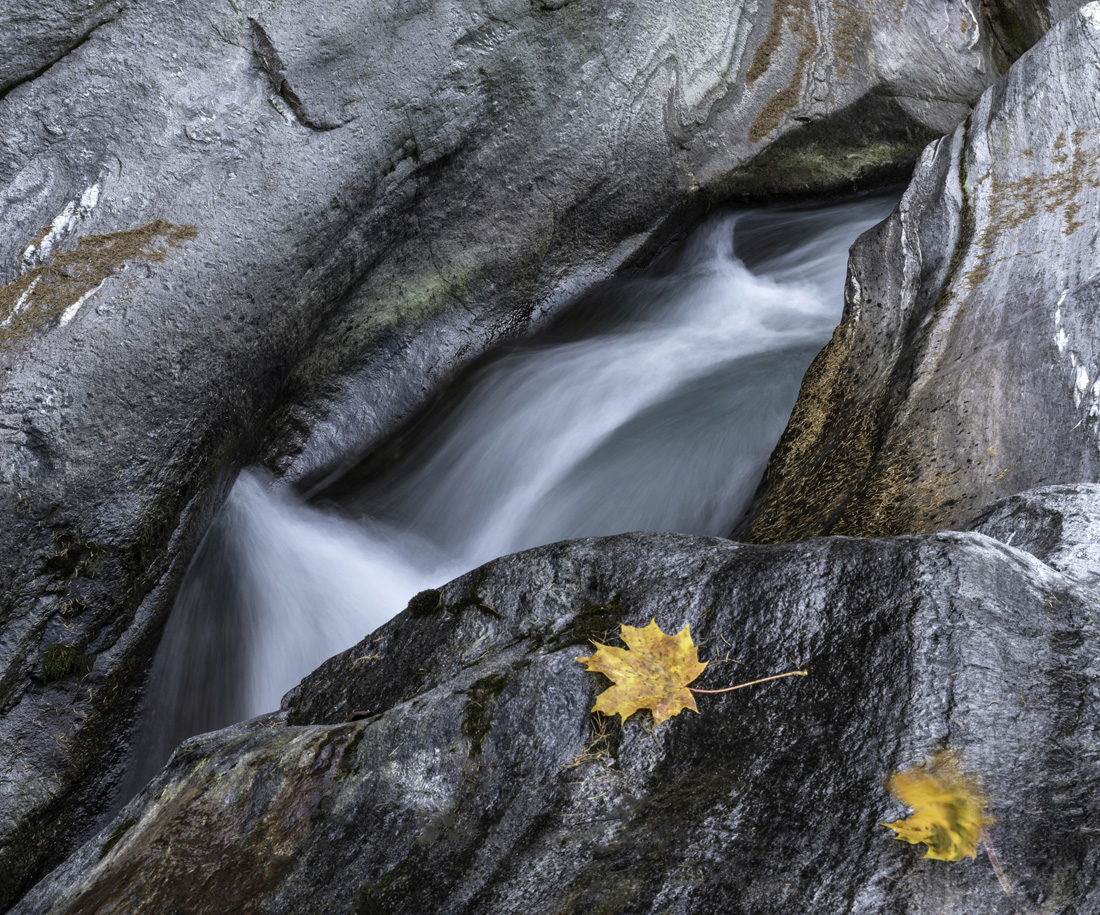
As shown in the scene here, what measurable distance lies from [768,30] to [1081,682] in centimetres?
528

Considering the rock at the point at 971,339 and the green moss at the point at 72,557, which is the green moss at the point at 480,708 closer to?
the rock at the point at 971,339

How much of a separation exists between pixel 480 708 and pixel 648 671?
35cm

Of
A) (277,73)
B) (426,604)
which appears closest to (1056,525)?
(426,604)

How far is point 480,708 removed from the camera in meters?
1.69

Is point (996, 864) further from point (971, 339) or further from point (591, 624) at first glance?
point (971, 339)

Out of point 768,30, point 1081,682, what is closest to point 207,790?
point 1081,682

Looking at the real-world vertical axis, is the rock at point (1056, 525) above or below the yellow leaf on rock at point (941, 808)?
below

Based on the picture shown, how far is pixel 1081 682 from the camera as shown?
4.50ft

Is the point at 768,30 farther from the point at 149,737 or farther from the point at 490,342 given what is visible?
the point at 149,737

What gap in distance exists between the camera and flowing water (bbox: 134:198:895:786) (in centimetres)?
379

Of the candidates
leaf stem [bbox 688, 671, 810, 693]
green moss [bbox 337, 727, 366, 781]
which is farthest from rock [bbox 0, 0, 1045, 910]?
leaf stem [bbox 688, 671, 810, 693]

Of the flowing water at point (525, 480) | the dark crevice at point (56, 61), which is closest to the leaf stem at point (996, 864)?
the flowing water at point (525, 480)

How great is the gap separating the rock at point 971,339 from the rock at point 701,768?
998 millimetres

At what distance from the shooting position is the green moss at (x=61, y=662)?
10.9ft
